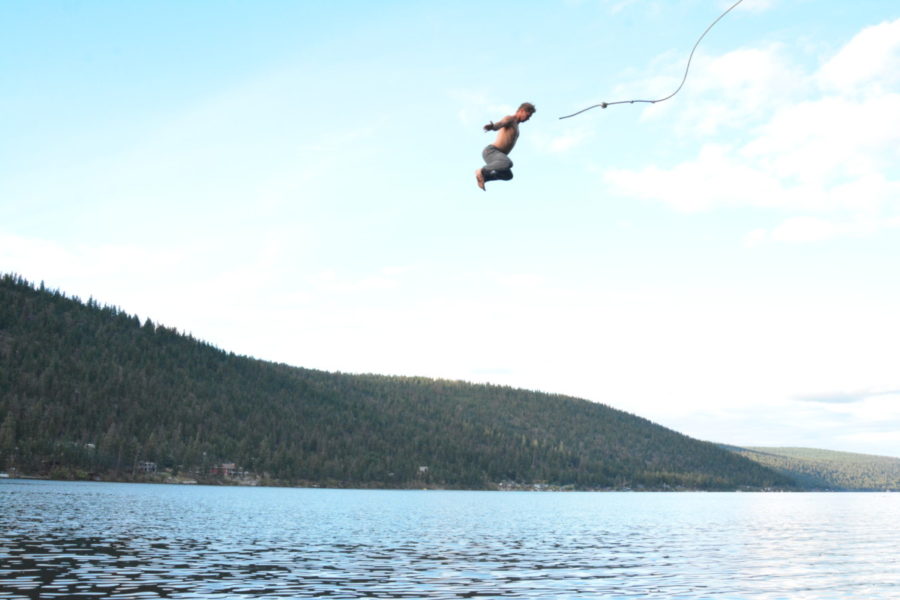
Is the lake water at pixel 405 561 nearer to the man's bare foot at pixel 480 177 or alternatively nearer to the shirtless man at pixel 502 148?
the man's bare foot at pixel 480 177

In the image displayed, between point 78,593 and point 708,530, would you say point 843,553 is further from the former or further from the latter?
point 78,593

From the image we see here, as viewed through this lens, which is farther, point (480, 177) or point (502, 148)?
point (480, 177)

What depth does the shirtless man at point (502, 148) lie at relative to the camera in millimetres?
18656

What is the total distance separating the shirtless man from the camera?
18656 millimetres

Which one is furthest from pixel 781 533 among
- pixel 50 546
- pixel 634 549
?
pixel 50 546

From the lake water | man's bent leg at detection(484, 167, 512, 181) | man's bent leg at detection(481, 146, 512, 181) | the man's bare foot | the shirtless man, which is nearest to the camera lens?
the shirtless man

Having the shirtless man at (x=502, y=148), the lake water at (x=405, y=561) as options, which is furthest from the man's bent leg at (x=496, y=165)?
the lake water at (x=405, y=561)

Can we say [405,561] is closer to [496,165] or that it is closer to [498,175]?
[498,175]

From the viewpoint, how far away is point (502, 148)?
19.3 metres

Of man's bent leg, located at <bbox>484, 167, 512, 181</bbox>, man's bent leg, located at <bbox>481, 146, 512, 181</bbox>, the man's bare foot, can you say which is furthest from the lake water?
man's bent leg, located at <bbox>481, 146, 512, 181</bbox>

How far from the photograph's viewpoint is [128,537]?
229 ft

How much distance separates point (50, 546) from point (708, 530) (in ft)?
267

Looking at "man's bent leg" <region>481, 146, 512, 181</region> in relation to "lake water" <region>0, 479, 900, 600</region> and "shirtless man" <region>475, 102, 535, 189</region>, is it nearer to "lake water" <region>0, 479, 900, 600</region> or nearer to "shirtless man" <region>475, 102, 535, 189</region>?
"shirtless man" <region>475, 102, 535, 189</region>

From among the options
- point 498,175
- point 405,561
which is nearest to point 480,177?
point 498,175
